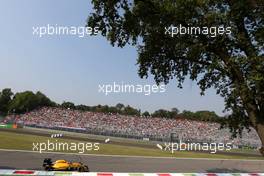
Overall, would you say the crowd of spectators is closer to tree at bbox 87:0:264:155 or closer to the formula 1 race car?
the formula 1 race car

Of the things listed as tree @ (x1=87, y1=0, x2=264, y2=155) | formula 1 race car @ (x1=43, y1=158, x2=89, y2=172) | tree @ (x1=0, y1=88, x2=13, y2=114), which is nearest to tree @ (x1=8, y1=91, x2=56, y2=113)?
tree @ (x1=0, y1=88, x2=13, y2=114)

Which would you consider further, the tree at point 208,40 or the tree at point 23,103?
the tree at point 23,103

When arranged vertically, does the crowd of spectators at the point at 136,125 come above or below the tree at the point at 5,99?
below

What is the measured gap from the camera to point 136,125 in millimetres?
62906

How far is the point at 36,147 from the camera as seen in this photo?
3162cm

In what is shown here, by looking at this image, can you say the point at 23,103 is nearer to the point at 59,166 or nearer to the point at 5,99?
the point at 5,99

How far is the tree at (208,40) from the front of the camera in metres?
9.93

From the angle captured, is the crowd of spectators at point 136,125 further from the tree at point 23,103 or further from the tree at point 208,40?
the tree at point 208,40

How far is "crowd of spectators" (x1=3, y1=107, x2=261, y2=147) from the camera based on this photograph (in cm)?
5428

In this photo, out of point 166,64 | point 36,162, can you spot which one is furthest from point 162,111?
point 166,64

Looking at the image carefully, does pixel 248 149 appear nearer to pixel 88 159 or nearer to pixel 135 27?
pixel 88 159

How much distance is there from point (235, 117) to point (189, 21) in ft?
11.7

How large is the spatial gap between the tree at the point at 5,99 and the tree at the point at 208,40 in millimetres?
103734

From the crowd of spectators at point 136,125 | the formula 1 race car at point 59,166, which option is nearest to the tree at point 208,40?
the formula 1 race car at point 59,166
